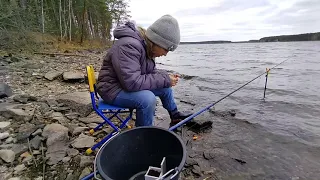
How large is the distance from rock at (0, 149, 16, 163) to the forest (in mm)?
6774

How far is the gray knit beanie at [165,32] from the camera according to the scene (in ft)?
7.39

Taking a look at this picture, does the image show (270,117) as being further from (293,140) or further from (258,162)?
(258,162)

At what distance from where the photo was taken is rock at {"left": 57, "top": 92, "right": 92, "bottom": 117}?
12.7 feet

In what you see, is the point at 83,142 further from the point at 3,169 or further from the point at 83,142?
the point at 3,169

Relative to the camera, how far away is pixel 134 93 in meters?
2.38

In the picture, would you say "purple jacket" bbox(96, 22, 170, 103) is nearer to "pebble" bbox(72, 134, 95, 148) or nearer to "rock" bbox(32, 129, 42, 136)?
"pebble" bbox(72, 134, 95, 148)

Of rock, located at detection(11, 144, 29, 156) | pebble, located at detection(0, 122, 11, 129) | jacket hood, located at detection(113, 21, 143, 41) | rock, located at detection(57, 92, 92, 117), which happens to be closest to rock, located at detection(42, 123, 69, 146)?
rock, located at detection(11, 144, 29, 156)

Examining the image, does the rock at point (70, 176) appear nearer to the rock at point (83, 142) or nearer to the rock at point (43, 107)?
the rock at point (83, 142)

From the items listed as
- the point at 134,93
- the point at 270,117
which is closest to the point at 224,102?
the point at 270,117

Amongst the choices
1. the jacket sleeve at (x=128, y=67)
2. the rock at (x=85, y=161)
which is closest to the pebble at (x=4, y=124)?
the rock at (x=85, y=161)

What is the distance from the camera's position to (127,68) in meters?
2.19

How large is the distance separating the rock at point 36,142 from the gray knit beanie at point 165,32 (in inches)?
72.2

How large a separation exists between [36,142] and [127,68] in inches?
58.4

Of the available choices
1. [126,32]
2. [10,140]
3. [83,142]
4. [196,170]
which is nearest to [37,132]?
[10,140]
